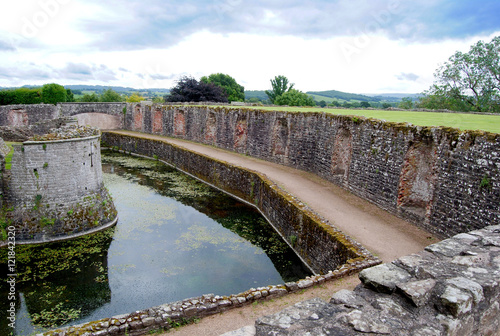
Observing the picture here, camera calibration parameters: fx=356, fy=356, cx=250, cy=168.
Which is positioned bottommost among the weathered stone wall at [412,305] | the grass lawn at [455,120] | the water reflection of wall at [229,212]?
the water reflection of wall at [229,212]

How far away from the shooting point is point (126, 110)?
1158 inches

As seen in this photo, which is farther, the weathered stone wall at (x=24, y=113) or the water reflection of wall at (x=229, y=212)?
the weathered stone wall at (x=24, y=113)

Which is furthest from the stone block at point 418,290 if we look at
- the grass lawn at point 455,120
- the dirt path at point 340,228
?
the grass lawn at point 455,120

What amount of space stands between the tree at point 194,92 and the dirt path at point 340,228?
2340 centimetres

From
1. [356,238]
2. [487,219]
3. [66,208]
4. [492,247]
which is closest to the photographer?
[492,247]

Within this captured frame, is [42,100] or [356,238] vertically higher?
[42,100]

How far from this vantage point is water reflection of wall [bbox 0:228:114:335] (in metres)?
6.77

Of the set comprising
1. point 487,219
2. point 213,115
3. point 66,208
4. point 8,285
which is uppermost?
point 213,115

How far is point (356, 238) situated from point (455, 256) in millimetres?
3707

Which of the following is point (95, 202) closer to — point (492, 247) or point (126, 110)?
point (492, 247)

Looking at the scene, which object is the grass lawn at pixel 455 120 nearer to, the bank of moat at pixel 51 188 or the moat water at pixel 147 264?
the moat water at pixel 147 264

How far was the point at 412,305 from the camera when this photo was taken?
9.71ft

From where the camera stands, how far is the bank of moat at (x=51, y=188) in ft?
31.1

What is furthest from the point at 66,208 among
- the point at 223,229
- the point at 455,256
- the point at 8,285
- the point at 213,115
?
the point at 213,115
